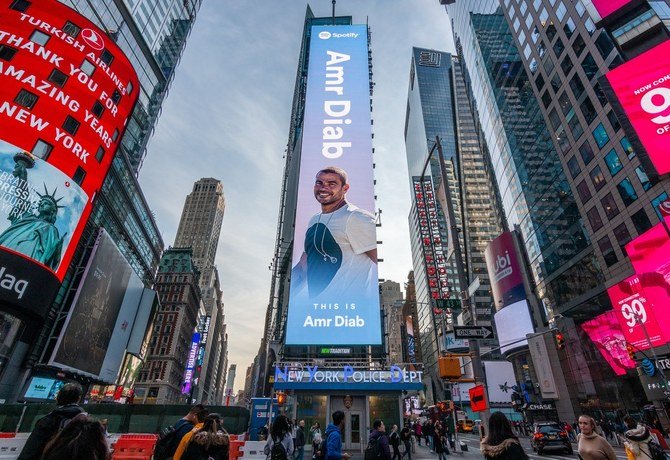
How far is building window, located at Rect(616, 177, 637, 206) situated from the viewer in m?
37.4

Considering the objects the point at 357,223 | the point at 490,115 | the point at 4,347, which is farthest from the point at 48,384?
the point at 490,115

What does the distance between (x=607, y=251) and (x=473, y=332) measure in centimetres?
3978

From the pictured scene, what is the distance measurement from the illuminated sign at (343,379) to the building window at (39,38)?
3536 cm

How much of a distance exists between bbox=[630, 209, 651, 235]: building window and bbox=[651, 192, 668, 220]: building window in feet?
4.76

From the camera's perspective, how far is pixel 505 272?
2552 inches

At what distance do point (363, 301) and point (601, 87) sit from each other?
35196mm

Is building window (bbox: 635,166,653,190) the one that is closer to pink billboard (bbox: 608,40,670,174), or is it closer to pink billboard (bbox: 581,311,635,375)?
pink billboard (bbox: 608,40,670,174)

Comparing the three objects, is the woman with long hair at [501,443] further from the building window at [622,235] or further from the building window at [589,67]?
the building window at [589,67]

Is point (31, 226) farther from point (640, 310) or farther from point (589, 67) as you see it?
point (589, 67)

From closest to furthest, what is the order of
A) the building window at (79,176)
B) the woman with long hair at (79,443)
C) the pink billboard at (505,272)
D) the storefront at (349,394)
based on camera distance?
the woman with long hair at (79,443) < the storefront at (349,394) < the building window at (79,176) < the pink billboard at (505,272)

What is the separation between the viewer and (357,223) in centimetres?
3903

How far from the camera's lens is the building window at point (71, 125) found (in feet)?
104

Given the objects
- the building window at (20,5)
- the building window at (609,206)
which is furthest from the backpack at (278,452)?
the building window at (609,206)

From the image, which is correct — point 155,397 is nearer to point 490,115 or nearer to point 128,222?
point 128,222
